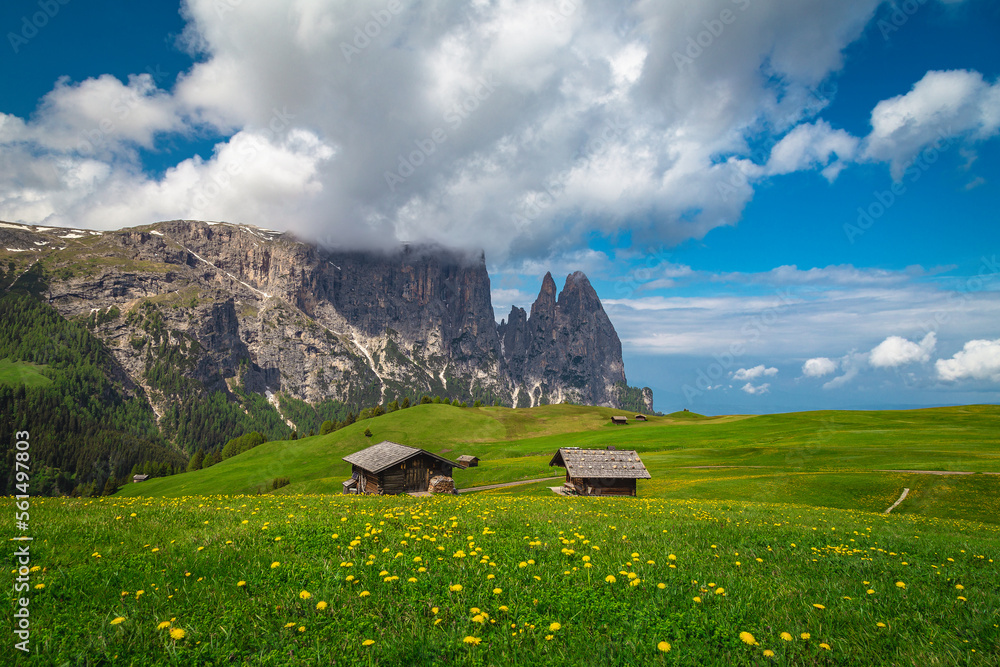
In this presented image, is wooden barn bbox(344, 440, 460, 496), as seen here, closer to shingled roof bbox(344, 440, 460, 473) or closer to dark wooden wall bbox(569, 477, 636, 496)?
shingled roof bbox(344, 440, 460, 473)

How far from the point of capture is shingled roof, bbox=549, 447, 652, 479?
4434 cm

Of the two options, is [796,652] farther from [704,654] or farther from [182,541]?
[182,541]

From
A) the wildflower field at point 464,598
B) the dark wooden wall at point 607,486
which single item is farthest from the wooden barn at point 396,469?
the wildflower field at point 464,598

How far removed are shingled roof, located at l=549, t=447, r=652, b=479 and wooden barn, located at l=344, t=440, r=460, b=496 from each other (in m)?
15.5

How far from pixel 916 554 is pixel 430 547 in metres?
14.3

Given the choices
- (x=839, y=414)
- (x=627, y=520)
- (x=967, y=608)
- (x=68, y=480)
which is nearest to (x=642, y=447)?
(x=839, y=414)

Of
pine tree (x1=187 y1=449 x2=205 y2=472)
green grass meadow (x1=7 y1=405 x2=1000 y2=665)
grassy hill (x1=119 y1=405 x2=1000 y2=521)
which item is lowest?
pine tree (x1=187 y1=449 x2=205 y2=472)

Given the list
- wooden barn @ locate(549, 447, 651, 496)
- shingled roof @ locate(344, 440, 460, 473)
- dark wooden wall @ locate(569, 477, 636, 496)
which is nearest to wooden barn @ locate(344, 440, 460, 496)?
shingled roof @ locate(344, 440, 460, 473)

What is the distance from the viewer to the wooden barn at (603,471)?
44438 millimetres

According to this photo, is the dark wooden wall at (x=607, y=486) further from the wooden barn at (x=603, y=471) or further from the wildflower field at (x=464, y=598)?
the wildflower field at (x=464, y=598)

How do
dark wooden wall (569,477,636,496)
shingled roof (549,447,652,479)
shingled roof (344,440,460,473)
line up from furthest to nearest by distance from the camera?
shingled roof (344,440,460,473)
dark wooden wall (569,477,636,496)
shingled roof (549,447,652,479)

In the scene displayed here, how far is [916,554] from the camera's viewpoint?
41.9ft

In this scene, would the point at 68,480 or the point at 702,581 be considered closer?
the point at 702,581

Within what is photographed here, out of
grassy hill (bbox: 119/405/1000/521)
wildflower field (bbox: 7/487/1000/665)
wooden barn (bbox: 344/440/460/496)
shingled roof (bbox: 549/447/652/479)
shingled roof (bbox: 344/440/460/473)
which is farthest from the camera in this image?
wooden barn (bbox: 344/440/460/496)
